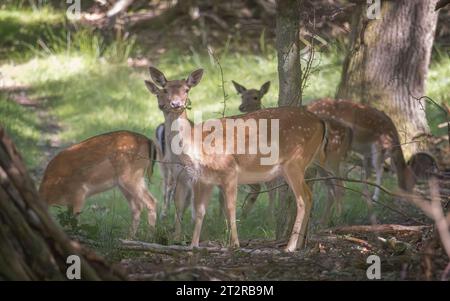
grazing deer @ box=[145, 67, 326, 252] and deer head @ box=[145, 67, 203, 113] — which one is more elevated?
deer head @ box=[145, 67, 203, 113]

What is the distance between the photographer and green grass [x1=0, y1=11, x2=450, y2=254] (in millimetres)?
14438

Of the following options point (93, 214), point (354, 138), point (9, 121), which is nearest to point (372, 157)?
point (354, 138)

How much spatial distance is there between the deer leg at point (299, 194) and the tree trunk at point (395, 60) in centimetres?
447

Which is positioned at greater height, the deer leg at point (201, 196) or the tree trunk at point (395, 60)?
the tree trunk at point (395, 60)

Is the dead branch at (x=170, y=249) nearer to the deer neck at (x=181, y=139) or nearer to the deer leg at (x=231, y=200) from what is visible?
the deer leg at (x=231, y=200)

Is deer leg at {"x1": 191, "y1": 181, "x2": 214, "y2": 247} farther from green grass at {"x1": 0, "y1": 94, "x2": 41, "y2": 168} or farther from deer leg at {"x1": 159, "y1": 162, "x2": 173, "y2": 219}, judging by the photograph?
green grass at {"x1": 0, "y1": 94, "x2": 41, "y2": 168}

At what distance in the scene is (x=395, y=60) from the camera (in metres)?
12.7

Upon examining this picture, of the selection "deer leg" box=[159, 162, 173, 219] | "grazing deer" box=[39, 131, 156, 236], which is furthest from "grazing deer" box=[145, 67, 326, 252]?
"deer leg" box=[159, 162, 173, 219]

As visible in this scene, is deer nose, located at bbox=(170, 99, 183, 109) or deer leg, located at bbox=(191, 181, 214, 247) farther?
deer nose, located at bbox=(170, 99, 183, 109)

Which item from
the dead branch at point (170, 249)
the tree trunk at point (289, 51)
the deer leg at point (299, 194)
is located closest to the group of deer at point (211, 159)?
the deer leg at point (299, 194)

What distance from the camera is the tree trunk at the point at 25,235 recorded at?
539cm

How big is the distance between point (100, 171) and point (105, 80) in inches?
251

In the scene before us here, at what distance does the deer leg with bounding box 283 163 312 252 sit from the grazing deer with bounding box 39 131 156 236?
201 centimetres

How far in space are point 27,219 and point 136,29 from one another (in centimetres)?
1273
